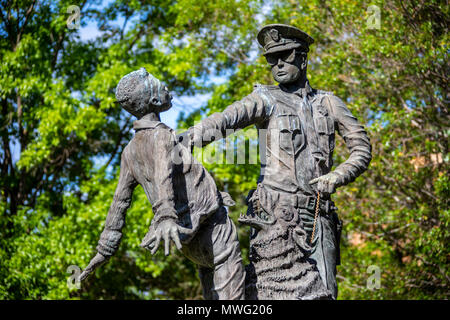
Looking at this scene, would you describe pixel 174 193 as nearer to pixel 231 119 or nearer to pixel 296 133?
pixel 231 119

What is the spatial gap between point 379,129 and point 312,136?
767cm

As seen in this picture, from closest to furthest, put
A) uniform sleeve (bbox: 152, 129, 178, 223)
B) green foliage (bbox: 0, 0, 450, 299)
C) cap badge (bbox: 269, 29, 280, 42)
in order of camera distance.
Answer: uniform sleeve (bbox: 152, 129, 178, 223) < cap badge (bbox: 269, 29, 280, 42) < green foliage (bbox: 0, 0, 450, 299)

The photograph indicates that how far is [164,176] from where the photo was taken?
19.9ft

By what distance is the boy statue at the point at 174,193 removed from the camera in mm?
6172

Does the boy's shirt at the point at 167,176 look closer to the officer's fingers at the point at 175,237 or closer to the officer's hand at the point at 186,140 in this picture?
the officer's hand at the point at 186,140

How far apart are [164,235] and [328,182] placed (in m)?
1.65

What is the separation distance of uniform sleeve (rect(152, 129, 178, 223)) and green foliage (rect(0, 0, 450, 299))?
757 centimetres

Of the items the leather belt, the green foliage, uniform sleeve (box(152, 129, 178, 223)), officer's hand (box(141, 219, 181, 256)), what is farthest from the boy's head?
the green foliage

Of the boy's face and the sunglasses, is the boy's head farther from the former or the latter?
the sunglasses

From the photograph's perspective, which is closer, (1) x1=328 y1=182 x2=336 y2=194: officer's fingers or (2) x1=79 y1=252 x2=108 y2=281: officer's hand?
(2) x1=79 y1=252 x2=108 y2=281: officer's hand

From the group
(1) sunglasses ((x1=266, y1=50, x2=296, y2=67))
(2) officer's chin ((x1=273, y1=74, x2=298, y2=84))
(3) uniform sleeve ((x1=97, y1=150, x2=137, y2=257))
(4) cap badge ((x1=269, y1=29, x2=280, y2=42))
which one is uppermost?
(4) cap badge ((x1=269, y1=29, x2=280, y2=42))

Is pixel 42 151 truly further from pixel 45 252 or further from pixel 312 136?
pixel 312 136

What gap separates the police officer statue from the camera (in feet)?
21.5

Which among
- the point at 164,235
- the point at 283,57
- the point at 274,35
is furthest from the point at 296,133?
the point at 164,235
